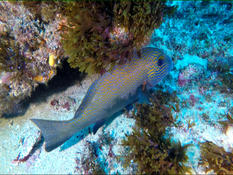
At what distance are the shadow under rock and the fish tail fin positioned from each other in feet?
6.90

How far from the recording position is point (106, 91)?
379 cm

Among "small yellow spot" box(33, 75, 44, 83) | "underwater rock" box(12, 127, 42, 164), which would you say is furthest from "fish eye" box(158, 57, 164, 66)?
"underwater rock" box(12, 127, 42, 164)

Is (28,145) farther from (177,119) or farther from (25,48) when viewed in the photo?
(177,119)

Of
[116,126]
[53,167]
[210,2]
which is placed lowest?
[53,167]

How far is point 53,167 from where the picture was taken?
4328mm

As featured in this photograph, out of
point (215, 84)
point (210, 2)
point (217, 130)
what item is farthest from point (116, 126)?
point (210, 2)

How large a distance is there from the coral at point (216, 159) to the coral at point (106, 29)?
3.03 metres

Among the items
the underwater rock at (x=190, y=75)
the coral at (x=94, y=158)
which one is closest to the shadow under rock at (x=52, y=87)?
the coral at (x=94, y=158)

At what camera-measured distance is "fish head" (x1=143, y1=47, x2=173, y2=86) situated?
382 centimetres

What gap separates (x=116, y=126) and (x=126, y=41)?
273cm

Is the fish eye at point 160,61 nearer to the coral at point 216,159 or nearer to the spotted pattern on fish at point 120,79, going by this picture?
the spotted pattern on fish at point 120,79

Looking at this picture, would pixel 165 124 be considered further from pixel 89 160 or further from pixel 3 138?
pixel 3 138

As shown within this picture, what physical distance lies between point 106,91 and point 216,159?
301 cm

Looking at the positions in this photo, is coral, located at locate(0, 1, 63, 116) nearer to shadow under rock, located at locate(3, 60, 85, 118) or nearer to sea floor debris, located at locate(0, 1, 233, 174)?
sea floor debris, located at locate(0, 1, 233, 174)
